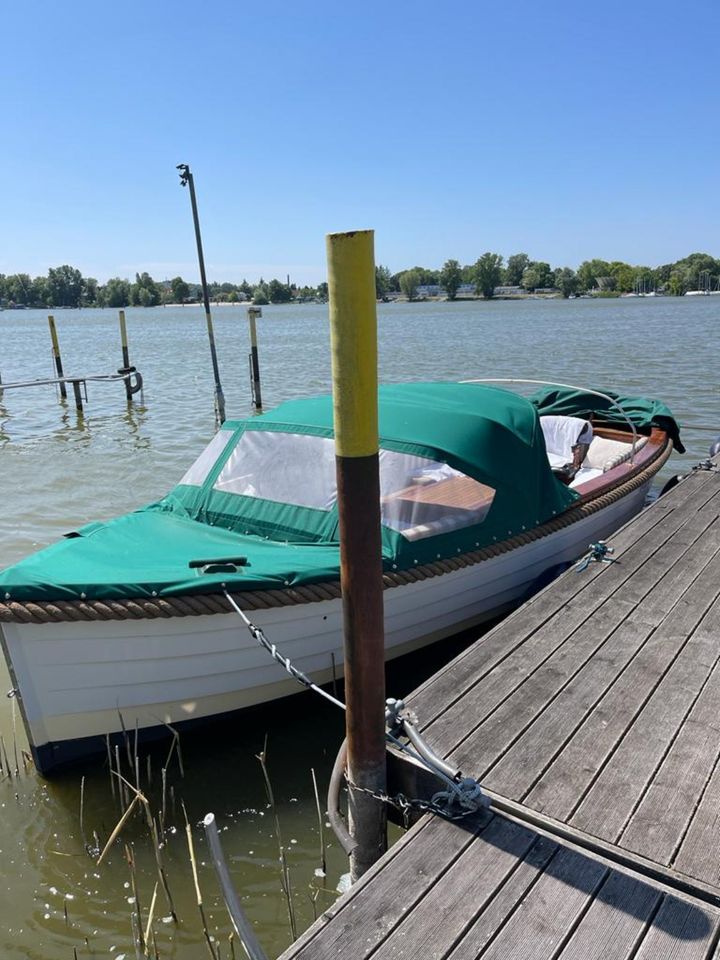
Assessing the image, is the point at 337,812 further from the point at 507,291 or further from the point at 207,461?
the point at 507,291

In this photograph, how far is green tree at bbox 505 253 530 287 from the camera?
148m

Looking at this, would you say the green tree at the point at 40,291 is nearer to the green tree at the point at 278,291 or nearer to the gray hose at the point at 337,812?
the green tree at the point at 278,291

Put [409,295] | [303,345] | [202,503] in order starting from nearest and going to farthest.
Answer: [202,503] → [303,345] → [409,295]

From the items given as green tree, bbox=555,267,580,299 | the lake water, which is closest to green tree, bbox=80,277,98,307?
green tree, bbox=555,267,580,299

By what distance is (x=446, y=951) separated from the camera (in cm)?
235

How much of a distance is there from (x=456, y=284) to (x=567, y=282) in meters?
20.8

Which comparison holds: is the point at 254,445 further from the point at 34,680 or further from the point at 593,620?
the point at 593,620

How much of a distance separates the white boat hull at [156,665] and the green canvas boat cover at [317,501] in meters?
0.32

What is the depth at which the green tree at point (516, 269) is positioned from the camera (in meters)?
148

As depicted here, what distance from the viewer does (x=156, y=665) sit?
4426mm

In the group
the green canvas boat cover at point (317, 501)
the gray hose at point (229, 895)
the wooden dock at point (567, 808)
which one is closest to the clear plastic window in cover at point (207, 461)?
the green canvas boat cover at point (317, 501)

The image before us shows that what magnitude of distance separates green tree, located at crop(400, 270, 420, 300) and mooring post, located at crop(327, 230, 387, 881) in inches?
6091

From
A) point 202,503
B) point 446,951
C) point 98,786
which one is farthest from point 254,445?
point 446,951

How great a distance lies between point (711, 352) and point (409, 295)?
421ft
